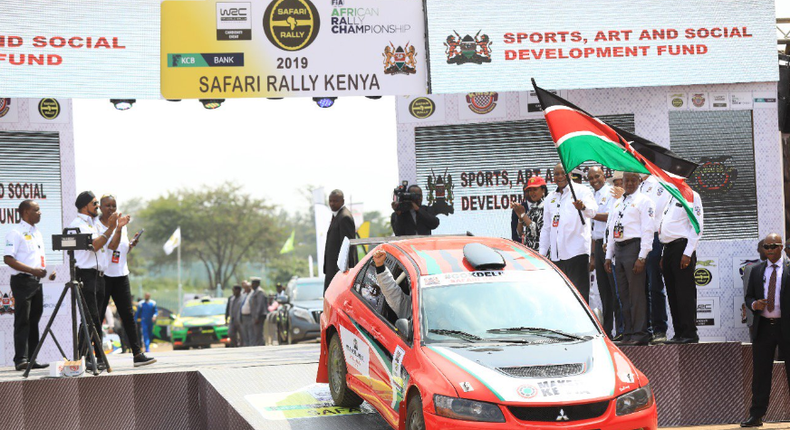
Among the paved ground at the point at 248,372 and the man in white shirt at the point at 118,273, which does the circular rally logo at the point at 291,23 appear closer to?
the man in white shirt at the point at 118,273

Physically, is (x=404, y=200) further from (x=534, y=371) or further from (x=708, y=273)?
(x=534, y=371)

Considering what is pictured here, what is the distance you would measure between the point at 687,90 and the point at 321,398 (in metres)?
8.35

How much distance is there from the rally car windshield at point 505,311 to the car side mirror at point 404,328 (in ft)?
0.37

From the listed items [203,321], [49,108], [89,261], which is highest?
[49,108]

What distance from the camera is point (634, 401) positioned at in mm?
6652

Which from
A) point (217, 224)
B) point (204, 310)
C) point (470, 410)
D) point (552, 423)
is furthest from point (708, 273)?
point (217, 224)

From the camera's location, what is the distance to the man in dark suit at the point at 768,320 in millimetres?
10820

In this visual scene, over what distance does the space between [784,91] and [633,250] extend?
5960mm

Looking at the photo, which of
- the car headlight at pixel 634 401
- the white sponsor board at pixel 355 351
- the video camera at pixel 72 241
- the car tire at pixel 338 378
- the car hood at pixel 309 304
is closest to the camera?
the car headlight at pixel 634 401

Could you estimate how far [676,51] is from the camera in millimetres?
14219

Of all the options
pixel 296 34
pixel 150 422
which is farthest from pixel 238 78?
pixel 150 422

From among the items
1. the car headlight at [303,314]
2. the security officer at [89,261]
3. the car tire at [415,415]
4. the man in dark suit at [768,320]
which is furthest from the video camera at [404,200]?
the car headlight at [303,314]

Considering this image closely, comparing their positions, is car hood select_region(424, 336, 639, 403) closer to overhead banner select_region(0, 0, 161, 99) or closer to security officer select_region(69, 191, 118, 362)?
security officer select_region(69, 191, 118, 362)

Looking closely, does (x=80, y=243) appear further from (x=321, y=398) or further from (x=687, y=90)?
(x=687, y=90)
